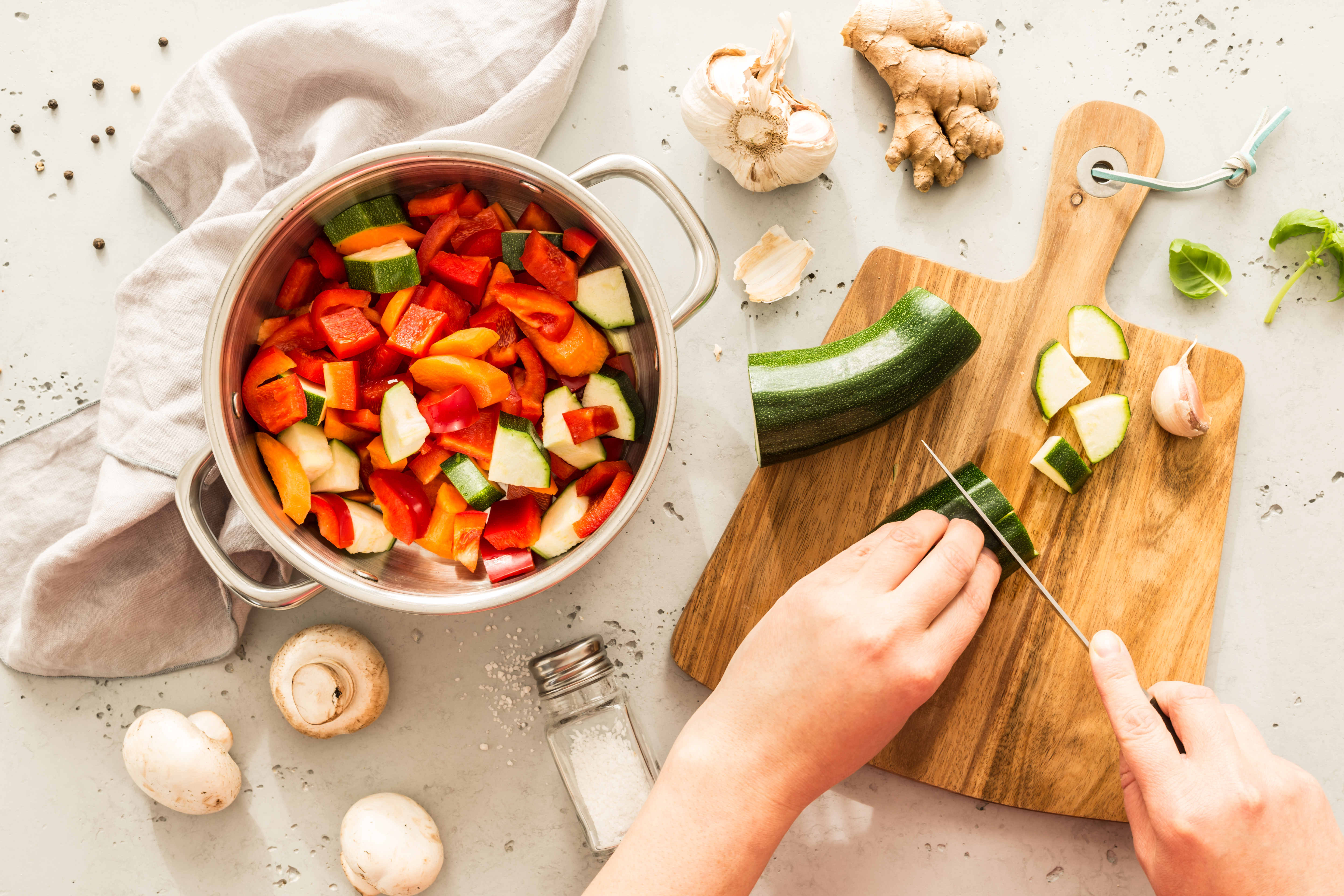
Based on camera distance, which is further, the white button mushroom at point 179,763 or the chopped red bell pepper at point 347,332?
the white button mushroom at point 179,763

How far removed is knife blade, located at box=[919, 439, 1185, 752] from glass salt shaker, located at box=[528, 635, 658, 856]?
31.7 inches

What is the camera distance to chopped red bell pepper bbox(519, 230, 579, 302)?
151cm

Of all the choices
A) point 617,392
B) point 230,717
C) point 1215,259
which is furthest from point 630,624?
point 1215,259

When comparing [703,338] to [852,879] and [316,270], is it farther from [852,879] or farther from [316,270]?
A: [852,879]

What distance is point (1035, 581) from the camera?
156cm

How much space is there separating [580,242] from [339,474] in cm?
63

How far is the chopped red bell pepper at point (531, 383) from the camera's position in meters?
1.54

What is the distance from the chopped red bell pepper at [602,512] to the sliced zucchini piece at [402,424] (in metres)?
0.33

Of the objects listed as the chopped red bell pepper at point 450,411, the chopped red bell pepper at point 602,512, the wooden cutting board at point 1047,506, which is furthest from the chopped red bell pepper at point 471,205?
the wooden cutting board at point 1047,506

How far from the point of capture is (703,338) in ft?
5.91

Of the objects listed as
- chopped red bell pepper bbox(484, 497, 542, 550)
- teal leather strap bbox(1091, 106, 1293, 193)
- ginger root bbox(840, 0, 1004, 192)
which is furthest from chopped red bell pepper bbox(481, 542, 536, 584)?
teal leather strap bbox(1091, 106, 1293, 193)

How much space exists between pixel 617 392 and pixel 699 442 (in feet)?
1.08

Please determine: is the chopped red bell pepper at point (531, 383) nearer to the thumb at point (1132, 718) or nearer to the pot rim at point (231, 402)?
the pot rim at point (231, 402)

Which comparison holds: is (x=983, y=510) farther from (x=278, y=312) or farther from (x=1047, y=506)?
(x=278, y=312)
